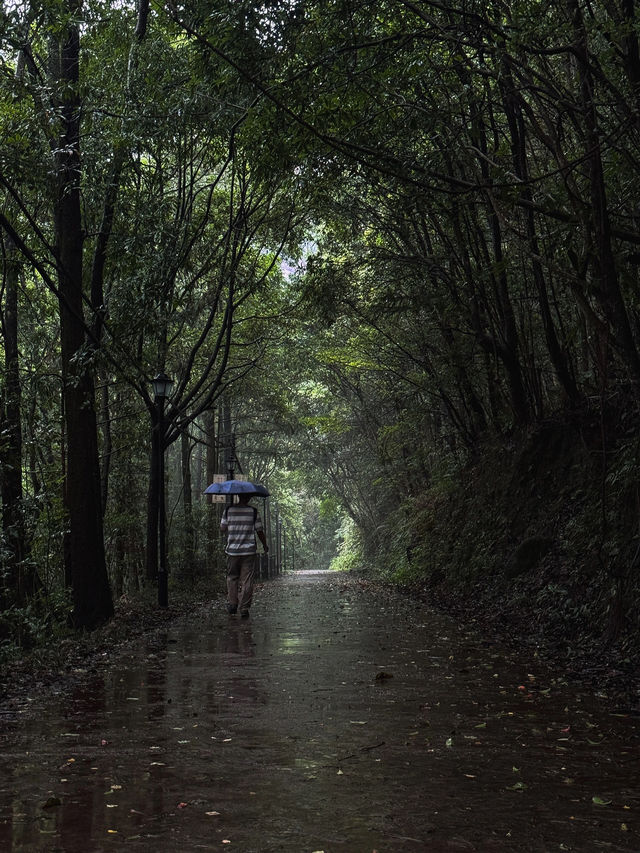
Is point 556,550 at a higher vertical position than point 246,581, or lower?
higher

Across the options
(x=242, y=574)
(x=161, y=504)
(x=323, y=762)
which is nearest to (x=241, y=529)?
(x=242, y=574)

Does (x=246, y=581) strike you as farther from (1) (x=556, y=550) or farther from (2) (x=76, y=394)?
(1) (x=556, y=550)

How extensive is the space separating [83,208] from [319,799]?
12.3 metres

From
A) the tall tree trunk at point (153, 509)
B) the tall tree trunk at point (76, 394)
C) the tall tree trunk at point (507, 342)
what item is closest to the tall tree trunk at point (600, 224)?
the tall tree trunk at point (507, 342)

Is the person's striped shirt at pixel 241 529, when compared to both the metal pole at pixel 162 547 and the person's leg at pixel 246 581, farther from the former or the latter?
the metal pole at pixel 162 547

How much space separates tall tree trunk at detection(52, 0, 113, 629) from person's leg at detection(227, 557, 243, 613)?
2.45 meters

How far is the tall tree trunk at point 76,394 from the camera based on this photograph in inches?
464

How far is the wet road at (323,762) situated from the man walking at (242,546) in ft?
17.0

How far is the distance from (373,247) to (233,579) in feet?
23.1

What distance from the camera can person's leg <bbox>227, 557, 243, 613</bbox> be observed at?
14.0 m

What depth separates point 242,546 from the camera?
13.8 m

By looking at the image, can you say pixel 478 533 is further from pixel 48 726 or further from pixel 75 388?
pixel 48 726

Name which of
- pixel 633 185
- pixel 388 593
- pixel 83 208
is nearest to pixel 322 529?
pixel 388 593

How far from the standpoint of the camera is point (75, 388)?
1191 cm
